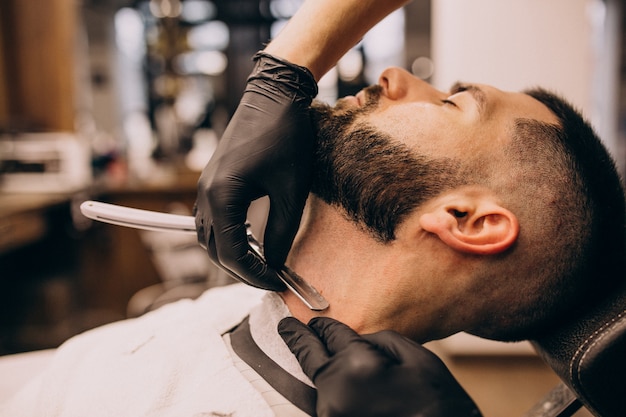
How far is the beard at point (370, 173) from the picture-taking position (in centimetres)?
94

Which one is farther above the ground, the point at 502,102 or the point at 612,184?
the point at 502,102

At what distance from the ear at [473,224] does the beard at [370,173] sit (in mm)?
40

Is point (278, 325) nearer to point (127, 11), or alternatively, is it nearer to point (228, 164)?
point (228, 164)

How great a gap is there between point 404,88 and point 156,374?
0.77 meters

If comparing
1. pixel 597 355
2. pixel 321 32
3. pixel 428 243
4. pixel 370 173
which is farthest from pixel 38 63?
pixel 597 355

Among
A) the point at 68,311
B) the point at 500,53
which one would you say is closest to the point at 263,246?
the point at 500,53

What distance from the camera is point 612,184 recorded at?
987mm

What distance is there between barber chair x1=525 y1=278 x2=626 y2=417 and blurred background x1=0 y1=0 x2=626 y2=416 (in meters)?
0.55

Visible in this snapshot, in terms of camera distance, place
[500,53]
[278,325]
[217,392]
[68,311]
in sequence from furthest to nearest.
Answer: [68,311] < [500,53] < [278,325] < [217,392]

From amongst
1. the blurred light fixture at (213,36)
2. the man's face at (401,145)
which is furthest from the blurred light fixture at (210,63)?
the man's face at (401,145)

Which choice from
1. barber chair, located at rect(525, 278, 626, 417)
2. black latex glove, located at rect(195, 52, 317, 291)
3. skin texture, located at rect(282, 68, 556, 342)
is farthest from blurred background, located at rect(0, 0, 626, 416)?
black latex glove, located at rect(195, 52, 317, 291)

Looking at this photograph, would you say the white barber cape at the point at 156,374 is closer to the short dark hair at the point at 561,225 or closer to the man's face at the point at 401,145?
the man's face at the point at 401,145

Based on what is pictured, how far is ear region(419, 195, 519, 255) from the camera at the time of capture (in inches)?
36.0

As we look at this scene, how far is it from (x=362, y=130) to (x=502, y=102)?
29 centimetres
